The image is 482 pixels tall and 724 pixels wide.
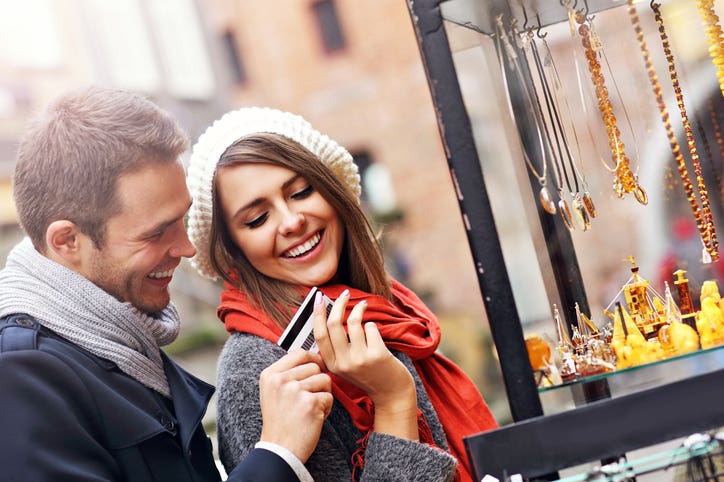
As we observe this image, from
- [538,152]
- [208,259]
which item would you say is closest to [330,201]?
[208,259]

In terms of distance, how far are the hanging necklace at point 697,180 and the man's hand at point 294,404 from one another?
924 mm

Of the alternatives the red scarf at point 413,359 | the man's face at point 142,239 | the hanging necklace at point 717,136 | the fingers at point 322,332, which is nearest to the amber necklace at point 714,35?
the hanging necklace at point 717,136

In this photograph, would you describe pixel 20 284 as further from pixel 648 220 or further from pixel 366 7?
pixel 366 7

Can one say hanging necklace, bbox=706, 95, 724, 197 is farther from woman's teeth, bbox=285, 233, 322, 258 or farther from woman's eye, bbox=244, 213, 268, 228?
woman's eye, bbox=244, 213, 268, 228

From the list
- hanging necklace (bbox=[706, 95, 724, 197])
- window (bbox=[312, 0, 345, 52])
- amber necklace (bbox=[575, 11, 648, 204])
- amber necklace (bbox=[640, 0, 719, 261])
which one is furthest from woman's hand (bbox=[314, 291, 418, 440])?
window (bbox=[312, 0, 345, 52])

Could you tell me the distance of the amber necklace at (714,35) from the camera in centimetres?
194

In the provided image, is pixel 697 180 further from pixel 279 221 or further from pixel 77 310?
pixel 77 310

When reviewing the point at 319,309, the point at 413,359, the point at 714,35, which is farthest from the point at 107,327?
the point at 714,35

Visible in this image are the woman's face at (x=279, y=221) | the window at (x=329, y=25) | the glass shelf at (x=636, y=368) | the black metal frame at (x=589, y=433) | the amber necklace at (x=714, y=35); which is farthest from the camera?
the window at (x=329, y=25)

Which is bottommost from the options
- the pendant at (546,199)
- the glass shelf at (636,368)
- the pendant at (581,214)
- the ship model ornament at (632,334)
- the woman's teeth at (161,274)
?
the glass shelf at (636,368)

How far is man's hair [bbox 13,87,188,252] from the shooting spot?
1959 millimetres

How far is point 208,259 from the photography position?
2.19 m

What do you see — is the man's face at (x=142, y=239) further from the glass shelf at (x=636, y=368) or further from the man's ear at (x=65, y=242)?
the glass shelf at (x=636, y=368)

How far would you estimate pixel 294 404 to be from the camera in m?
1.78
